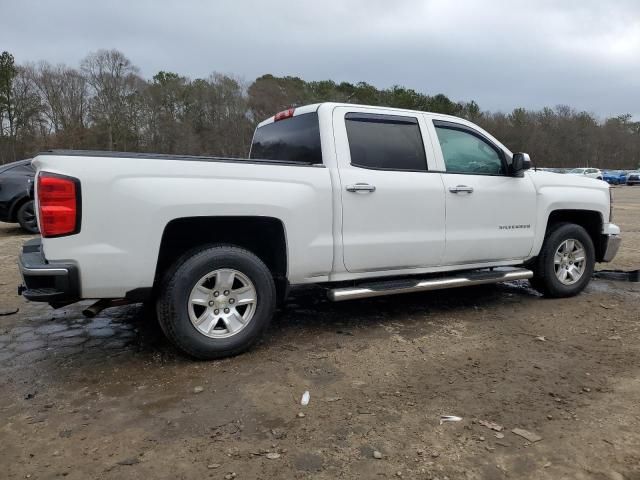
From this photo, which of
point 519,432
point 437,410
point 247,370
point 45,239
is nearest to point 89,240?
point 45,239

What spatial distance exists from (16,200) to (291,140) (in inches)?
344

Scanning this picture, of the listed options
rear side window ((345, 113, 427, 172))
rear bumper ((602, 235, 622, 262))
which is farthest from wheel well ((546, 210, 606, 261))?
rear side window ((345, 113, 427, 172))

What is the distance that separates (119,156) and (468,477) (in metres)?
2.81

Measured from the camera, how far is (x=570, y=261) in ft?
18.7

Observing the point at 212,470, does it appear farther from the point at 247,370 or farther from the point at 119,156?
the point at 119,156

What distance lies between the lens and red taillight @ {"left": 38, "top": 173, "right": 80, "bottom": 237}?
3.25 metres

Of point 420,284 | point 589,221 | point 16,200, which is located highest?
point 16,200

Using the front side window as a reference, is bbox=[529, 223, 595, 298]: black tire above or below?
below

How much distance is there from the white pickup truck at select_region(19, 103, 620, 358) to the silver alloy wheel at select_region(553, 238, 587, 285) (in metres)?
0.02

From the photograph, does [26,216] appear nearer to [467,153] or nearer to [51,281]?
[51,281]

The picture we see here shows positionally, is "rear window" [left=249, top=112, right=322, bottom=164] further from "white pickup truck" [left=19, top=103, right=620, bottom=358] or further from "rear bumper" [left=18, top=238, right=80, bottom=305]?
"rear bumper" [left=18, top=238, right=80, bottom=305]

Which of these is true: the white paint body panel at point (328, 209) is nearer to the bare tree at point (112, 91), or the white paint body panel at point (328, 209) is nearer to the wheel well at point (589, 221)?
the wheel well at point (589, 221)

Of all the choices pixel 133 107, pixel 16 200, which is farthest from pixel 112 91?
pixel 16 200

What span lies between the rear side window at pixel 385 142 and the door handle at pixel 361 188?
0.20 meters
